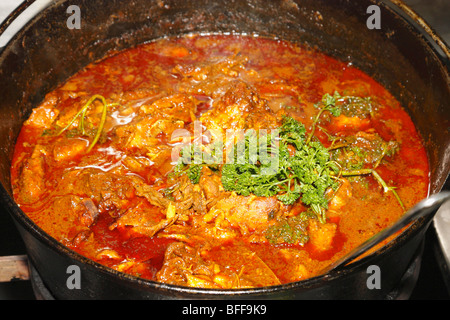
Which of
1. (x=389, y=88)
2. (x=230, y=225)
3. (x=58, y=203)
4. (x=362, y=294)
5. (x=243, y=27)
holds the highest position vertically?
(x=243, y=27)

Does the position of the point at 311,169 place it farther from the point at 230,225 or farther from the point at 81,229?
the point at 81,229

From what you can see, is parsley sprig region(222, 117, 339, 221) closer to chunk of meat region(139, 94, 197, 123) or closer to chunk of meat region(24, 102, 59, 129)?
chunk of meat region(139, 94, 197, 123)

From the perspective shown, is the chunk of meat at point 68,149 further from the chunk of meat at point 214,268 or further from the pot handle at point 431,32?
the pot handle at point 431,32

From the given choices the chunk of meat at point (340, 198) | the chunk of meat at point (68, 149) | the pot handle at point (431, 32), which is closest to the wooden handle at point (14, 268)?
the chunk of meat at point (68, 149)

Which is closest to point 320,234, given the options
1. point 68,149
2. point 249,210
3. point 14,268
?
point 249,210

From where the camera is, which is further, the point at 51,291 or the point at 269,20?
the point at 269,20

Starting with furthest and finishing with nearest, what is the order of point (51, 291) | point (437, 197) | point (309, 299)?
point (51, 291) → point (309, 299) → point (437, 197)

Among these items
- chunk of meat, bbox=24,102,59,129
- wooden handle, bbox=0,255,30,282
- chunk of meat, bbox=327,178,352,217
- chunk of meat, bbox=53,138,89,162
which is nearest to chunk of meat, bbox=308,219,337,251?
chunk of meat, bbox=327,178,352,217

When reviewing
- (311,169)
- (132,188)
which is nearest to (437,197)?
(311,169)
